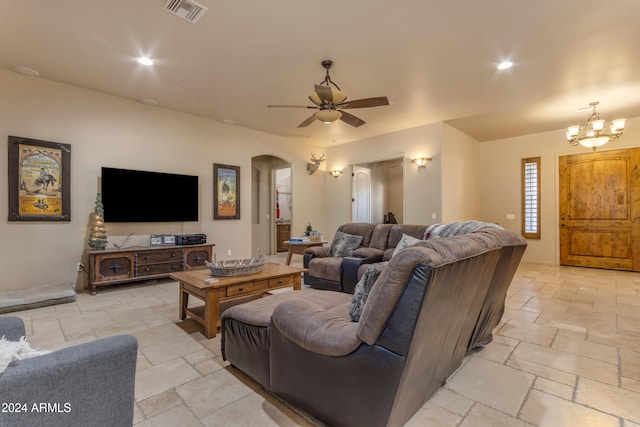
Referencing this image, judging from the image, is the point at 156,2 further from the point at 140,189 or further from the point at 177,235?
the point at 177,235

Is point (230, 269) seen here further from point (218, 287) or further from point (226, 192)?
point (226, 192)

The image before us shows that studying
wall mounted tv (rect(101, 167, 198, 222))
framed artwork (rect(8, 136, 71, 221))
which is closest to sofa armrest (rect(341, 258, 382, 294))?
wall mounted tv (rect(101, 167, 198, 222))

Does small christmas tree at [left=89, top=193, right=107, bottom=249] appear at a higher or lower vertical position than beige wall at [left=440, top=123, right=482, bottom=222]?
lower

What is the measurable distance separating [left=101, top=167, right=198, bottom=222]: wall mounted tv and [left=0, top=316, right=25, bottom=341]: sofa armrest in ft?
11.4

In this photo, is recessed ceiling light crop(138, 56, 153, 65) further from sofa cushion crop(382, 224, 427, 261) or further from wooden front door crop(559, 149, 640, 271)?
wooden front door crop(559, 149, 640, 271)

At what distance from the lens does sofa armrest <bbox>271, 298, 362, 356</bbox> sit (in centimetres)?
139

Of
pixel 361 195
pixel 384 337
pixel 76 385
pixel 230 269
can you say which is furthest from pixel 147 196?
pixel 361 195

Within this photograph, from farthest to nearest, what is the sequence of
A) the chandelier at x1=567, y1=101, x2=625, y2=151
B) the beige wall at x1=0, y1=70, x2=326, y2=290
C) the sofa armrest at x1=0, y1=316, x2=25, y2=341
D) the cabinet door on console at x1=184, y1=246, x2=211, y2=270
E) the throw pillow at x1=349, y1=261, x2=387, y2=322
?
the cabinet door on console at x1=184, y1=246, x2=211, y2=270
the chandelier at x1=567, y1=101, x2=625, y2=151
the beige wall at x1=0, y1=70, x2=326, y2=290
the throw pillow at x1=349, y1=261, x2=387, y2=322
the sofa armrest at x1=0, y1=316, x2=25, y2=341

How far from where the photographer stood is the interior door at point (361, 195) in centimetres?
762

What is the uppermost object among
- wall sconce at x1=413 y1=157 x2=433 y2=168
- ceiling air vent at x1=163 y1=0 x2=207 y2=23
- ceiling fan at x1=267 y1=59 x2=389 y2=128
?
ceiling air vent at x1=163 y1=0 x2=207 y2=23

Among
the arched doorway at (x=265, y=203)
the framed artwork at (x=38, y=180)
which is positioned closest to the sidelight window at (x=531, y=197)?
the arched doorway at (x=265, y=203)

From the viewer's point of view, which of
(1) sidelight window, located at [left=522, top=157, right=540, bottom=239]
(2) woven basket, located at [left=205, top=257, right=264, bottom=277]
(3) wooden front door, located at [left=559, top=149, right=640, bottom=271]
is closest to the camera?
(2) woven basket, located at [left=205, top=257, right=264, bottom=277]

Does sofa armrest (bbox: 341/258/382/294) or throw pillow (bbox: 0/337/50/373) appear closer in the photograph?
throw pillow (bbox: 0/337/50/373)

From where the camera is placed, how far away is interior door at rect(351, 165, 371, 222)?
7.62 metres
